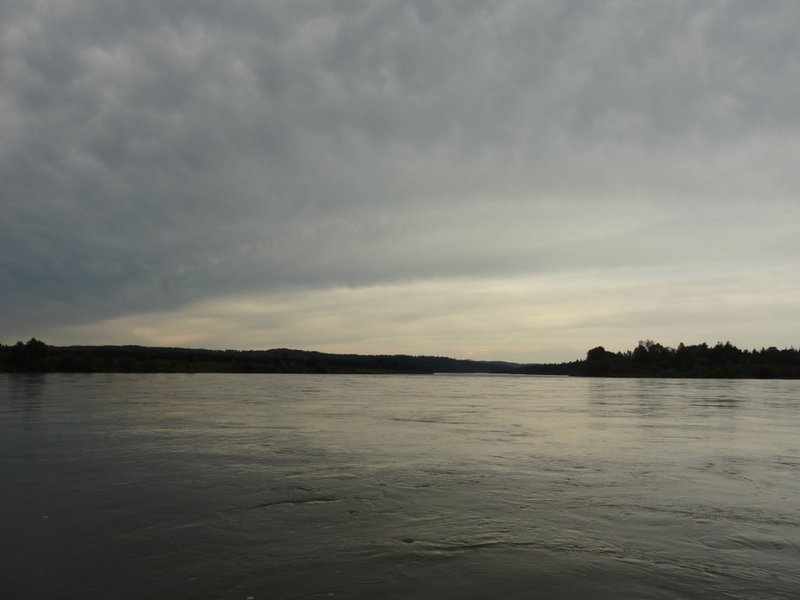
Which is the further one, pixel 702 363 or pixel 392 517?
pixel 702 363

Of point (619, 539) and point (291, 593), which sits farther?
point (619, 539)

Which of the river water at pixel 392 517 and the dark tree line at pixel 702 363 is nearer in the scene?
the river water at pixel 392 517

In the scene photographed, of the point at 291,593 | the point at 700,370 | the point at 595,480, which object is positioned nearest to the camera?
the point at 291,593

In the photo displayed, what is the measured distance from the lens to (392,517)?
35.0 ft

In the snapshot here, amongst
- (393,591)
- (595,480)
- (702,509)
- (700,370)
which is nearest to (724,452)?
(595,480)

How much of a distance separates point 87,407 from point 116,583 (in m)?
31.4

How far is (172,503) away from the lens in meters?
11.6

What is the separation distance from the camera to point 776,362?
171 metres

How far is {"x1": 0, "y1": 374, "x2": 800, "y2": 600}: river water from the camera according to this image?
297 inches

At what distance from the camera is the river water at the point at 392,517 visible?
24.7 feet

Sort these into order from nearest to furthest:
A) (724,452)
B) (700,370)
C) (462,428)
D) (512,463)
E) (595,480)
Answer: (595,480) → (512,463) → (724,452) → (462,428) → (700,370)

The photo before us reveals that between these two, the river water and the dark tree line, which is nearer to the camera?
the river water

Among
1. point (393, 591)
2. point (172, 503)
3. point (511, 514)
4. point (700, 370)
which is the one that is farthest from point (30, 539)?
point (700, 370)

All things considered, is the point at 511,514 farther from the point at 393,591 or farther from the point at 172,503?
the point at 172,503
